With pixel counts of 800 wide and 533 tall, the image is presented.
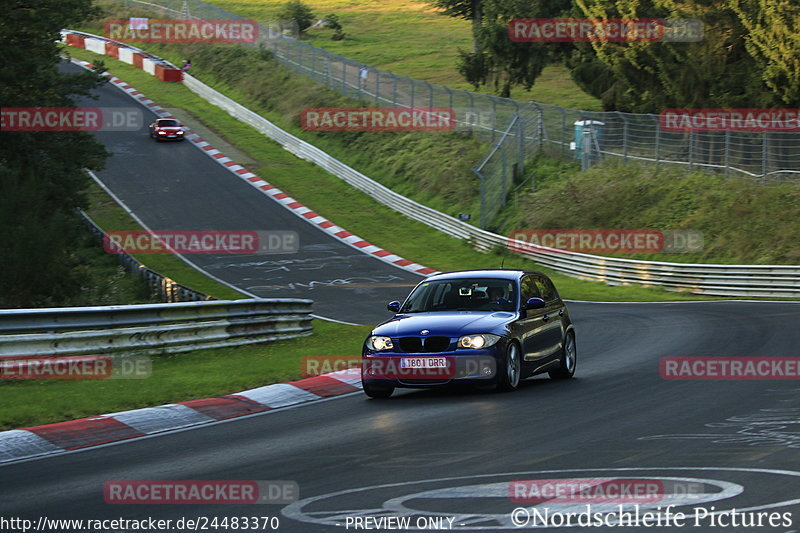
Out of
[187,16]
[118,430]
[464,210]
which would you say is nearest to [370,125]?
[464,210]

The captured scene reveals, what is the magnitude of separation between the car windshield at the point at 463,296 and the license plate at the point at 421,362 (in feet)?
3.92

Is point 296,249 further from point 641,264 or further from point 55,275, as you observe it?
point 55,275

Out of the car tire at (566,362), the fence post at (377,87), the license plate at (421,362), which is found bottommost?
the car tire at (566,362)

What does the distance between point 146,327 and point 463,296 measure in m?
4.85

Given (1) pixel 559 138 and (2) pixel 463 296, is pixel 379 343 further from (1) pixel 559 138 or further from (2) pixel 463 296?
(1) pixel 559 138

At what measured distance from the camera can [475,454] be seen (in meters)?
8.69

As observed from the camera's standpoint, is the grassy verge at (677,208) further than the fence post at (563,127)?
No

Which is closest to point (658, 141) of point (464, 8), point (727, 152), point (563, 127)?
point (727, 152)

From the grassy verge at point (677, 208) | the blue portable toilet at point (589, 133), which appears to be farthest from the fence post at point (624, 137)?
the blue portable toilet at point (589, 133)

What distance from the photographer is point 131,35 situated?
271 feet

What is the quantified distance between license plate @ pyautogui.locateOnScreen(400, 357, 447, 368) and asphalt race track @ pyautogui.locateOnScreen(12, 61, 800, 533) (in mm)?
431

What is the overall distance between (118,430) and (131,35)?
7655cm

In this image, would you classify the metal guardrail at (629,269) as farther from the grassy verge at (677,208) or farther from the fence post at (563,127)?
the fence post at (563,127)

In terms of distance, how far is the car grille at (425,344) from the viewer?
40.8 ft
